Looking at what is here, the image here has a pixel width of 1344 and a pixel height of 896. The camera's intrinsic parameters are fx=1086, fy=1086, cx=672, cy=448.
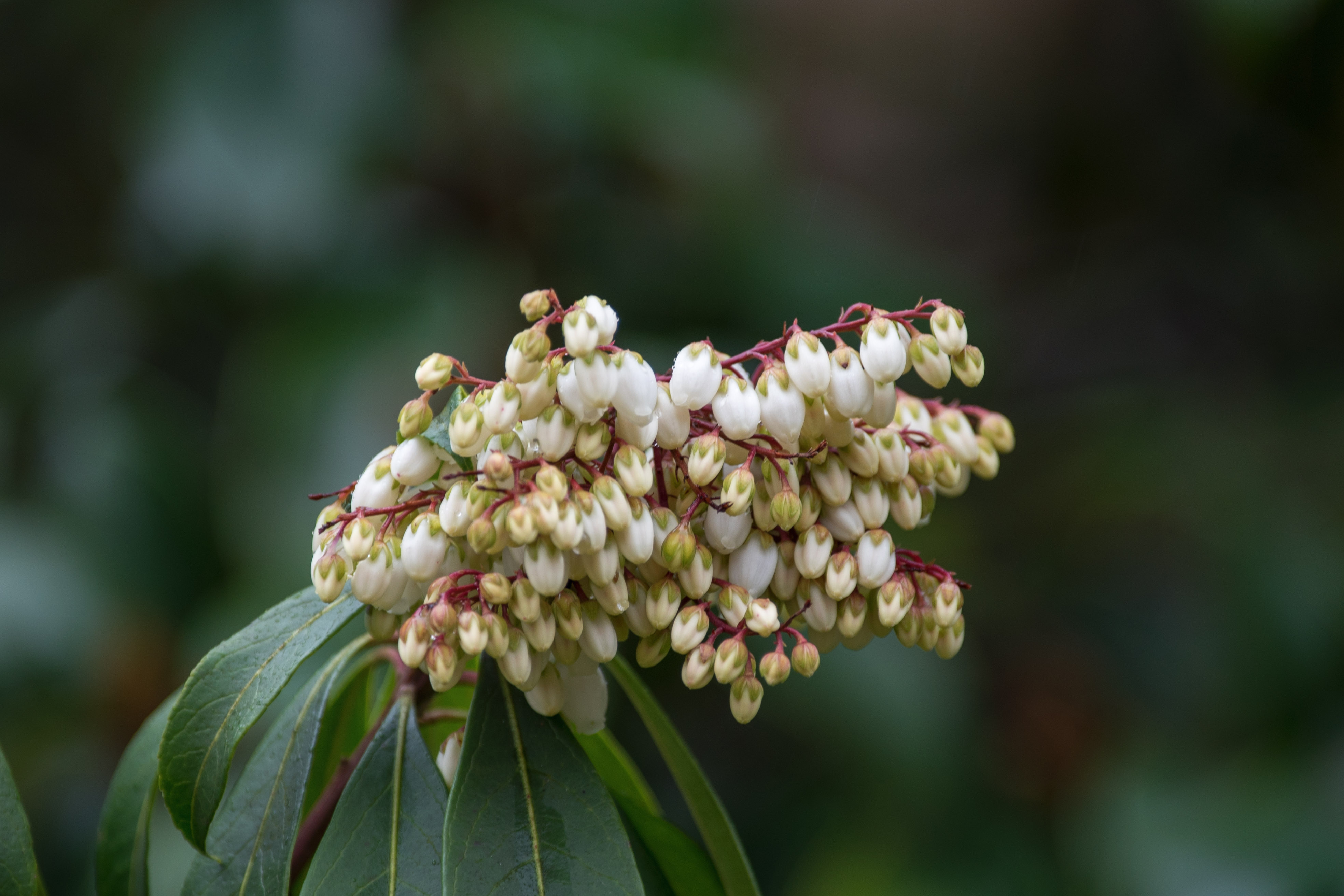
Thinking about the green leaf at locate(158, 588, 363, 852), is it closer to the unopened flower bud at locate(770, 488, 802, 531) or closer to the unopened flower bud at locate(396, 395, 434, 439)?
the unopened flower bud at locate(396, 395, 434, 439)

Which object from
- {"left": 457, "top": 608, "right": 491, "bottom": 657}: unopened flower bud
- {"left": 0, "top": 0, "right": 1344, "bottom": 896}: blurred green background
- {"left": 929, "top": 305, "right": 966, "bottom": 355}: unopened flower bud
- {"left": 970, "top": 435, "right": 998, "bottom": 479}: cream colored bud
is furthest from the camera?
{"left": 0, "top": 0, "right": 1344, "bottom": 896}: blurred green background

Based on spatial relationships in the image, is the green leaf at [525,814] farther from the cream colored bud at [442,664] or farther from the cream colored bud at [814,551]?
the cream colored bud at [814,551]

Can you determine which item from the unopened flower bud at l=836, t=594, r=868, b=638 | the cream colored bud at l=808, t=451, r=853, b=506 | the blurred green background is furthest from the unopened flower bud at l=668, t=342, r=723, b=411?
the blurred green background

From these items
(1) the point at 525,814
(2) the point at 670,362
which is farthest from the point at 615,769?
(2) the point at 670,362

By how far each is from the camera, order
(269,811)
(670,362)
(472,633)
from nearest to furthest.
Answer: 1. (472,633)
2. (269,811)
3. (670,362)

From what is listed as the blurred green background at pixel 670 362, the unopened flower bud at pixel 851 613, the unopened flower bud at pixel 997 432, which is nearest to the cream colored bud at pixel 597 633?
the unopened flower bud at pixel 851 613

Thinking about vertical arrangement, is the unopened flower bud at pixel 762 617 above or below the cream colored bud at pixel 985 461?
below

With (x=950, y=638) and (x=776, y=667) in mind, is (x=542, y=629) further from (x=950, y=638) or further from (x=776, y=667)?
(x=950, y=638)
